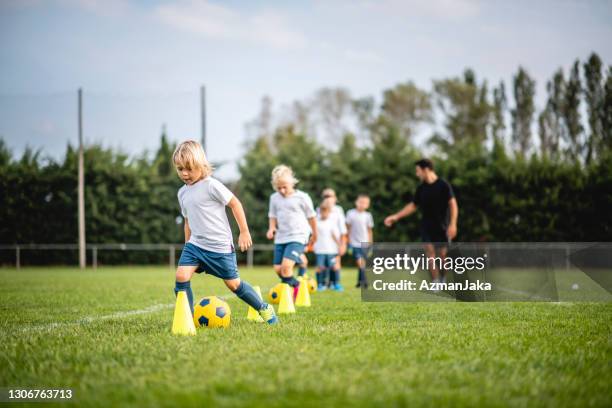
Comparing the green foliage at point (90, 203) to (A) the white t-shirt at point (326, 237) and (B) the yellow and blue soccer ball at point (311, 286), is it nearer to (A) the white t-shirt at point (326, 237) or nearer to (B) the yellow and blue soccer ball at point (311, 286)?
(A) the white t-shirt at point (326, 237)

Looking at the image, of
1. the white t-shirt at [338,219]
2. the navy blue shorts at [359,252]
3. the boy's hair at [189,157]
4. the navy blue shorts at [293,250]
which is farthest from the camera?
the navy blue shorts at [359,252]

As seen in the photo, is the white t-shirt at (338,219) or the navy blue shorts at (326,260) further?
the white t-shirt at (338,219)

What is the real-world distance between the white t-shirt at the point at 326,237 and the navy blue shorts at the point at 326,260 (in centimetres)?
9

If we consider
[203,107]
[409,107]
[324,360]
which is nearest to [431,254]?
[324,360]

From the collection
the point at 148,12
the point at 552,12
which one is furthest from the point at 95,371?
the point at 552,12

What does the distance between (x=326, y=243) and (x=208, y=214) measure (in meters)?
7.64

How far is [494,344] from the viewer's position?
4.77 m

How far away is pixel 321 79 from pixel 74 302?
95.9ft

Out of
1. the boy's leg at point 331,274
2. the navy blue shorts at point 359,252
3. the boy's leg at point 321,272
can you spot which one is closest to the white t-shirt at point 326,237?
the boy's leg at point 321,272

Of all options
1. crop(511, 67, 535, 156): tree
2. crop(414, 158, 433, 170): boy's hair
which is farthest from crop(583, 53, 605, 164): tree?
crop(414, 158, 433, 170): boy's hair

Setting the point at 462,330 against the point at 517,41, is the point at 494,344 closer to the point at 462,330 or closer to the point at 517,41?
the point at 462,330

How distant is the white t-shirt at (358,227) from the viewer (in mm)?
14469

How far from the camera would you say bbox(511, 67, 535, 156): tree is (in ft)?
128

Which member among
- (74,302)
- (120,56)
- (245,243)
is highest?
(120,56)
